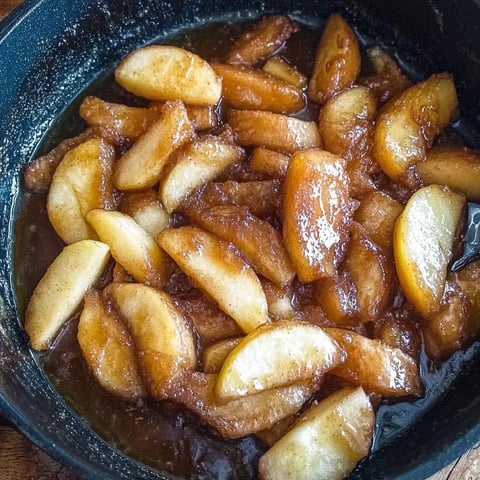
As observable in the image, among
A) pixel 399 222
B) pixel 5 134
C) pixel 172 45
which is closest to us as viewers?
pixel 399 222

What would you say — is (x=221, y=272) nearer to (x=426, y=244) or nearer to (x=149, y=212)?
(x=149, y=212)

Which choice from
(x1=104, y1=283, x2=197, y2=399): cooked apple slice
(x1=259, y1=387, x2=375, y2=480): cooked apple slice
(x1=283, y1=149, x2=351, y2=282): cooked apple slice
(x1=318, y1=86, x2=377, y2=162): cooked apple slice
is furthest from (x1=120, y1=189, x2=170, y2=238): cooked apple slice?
(x1=259, y1=387, x2=375, y2=480): cooked apple slice

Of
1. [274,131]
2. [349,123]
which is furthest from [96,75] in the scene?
[349,123]

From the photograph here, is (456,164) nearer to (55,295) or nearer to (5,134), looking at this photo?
(55,295)

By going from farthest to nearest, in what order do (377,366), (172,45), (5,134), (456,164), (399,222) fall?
(172,45) < (5,134) < (456,164) < (399,222) < (377,366)

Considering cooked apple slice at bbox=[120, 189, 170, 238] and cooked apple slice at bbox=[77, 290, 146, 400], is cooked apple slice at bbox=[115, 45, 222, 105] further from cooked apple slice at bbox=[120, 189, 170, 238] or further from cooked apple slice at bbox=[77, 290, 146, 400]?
cooked apple slice at bbox=[77, 290, 146, 400]

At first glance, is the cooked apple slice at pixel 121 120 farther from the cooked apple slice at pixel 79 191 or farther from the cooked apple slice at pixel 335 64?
the cooked apple slice at pixel 335 64

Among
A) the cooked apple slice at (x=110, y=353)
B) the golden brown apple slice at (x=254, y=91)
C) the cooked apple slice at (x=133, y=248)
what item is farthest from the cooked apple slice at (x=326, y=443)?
the golden brown apple slice at (x=254, y=91)

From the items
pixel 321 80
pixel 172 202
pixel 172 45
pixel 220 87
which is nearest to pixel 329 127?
pixel 321 80
